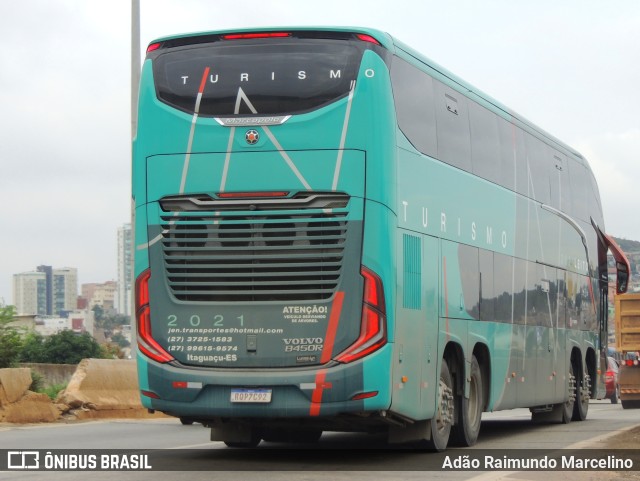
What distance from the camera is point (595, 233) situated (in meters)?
25.6

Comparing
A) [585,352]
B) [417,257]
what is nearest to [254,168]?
[417,257]

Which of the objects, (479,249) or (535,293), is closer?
(479,249)

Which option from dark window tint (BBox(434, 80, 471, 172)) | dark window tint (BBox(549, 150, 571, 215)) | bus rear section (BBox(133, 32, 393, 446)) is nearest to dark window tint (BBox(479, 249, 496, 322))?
dark window tint (BBox(434, 80, 471, 172))

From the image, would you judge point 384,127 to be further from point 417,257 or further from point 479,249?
point 479,249

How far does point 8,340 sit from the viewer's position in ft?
83.0

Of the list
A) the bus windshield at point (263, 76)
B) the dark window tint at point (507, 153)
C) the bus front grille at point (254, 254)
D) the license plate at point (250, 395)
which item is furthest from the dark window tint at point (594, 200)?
the license plate at point (250, 395)

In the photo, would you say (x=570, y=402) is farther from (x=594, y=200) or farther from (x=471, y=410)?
(x=471, y=410)

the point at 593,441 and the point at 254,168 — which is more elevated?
the point at 254,168

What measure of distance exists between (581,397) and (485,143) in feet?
24.8

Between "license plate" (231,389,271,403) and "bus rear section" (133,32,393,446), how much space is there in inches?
0.5

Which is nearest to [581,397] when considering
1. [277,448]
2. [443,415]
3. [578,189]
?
[578,189]

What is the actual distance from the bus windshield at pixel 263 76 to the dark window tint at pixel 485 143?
4.04m

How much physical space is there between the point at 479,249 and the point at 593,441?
290cm

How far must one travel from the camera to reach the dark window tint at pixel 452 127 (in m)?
16.4
